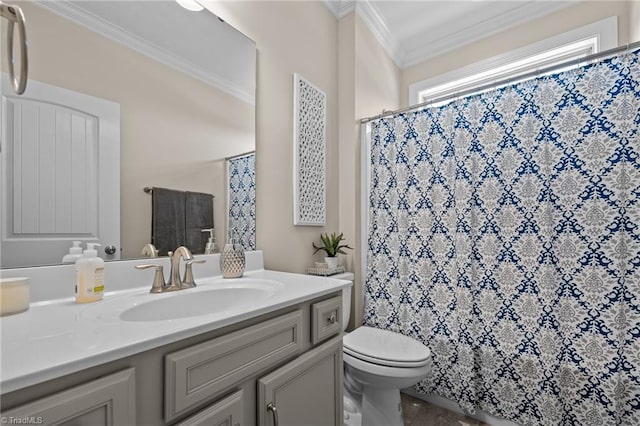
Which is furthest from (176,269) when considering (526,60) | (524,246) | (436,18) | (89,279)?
(526,60)

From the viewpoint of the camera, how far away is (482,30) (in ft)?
7.39

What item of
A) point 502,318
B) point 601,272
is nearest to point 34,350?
point 502,318

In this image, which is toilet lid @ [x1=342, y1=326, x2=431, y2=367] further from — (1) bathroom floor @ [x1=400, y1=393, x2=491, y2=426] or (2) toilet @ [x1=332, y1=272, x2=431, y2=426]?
(1) bathroom floor @ [x1=400, y1=393, x2=491, y2=426]

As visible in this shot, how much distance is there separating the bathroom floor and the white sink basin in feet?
4.07

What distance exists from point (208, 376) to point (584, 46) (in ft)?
9.11

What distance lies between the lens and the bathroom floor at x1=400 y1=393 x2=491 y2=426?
1.62 meters

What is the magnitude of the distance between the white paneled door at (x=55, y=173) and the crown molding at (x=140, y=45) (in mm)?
232

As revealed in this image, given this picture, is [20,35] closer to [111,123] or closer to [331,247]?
[111,123]

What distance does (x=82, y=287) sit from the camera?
802mm

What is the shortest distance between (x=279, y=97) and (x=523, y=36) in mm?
1873

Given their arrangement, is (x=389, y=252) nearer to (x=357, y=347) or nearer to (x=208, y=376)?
(x=357, y=347)

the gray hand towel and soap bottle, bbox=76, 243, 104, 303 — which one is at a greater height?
the gray hand towel

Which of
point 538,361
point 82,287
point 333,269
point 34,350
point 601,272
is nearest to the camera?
point 34,350

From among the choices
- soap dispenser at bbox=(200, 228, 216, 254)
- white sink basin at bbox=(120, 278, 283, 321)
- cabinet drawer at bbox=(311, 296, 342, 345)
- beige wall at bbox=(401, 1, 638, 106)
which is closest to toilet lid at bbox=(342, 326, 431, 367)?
cabinet drawer at bbox=(311, 296, 342, 345)
